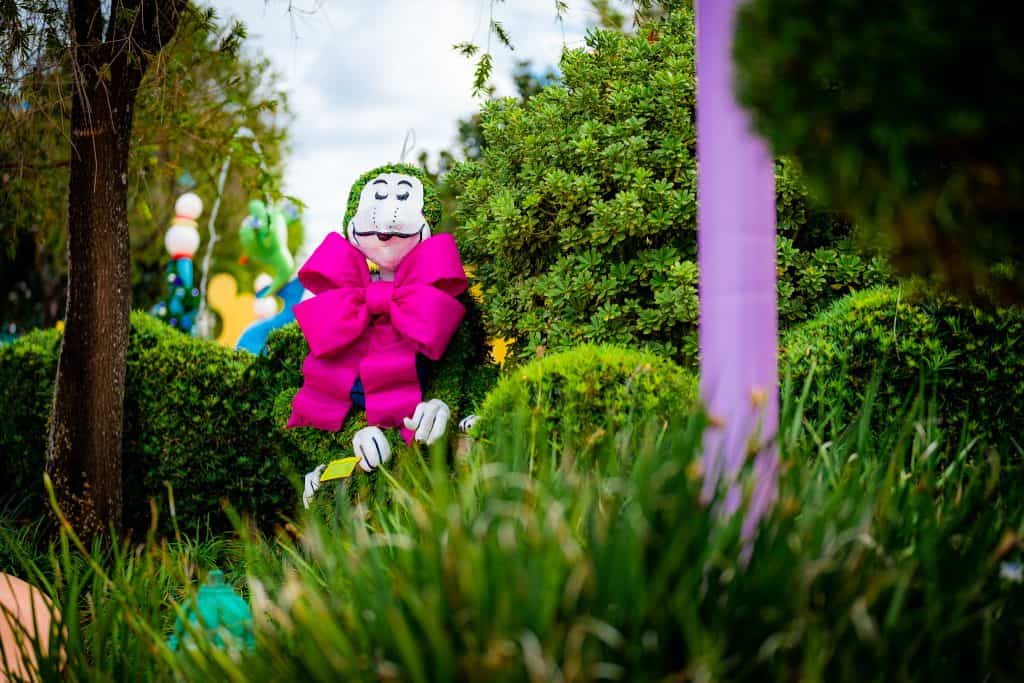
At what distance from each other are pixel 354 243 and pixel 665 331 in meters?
1.47

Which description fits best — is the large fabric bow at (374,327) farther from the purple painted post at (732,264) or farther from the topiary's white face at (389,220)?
the purple painted post at (732,264)

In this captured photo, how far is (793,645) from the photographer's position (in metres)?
1.65

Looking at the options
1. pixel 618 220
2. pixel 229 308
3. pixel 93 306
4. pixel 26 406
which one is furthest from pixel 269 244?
pixel 618 220

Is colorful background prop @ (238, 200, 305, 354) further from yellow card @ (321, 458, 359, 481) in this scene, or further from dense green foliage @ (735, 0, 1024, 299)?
dense green foliage @ (735, 0, 1024, 299)

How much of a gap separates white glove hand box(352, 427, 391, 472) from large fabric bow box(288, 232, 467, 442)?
0.10m

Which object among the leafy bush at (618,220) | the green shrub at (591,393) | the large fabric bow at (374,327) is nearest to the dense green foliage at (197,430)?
the large fabric bow at (374,327)

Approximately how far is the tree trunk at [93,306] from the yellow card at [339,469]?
1460mm

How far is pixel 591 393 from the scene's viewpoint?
2887 millimetres

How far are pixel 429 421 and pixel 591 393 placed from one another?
98 cm

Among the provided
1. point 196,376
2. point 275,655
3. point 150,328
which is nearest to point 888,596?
point 275,655

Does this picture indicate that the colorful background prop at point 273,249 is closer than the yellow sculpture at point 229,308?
Yes

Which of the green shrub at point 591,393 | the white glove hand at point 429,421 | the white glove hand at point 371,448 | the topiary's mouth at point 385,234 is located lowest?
the white glove hand at point 371,448

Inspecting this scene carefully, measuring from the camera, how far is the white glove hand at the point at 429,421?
3.62 m

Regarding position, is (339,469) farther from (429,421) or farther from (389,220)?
(389,220)
